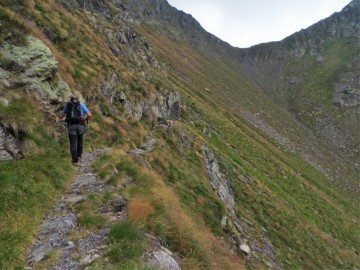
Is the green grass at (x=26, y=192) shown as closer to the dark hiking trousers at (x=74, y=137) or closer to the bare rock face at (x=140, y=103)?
the dark hiking trousers at (x=74, y=137)

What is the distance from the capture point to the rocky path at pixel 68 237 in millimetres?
7603

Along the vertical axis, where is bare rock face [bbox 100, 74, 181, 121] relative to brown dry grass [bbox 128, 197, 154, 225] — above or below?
below

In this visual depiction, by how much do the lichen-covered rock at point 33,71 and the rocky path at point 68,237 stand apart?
20.4 ft

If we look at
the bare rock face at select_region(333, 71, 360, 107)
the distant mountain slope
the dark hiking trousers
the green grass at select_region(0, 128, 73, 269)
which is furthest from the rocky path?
the bare rock face at select_region(333, 71, 360, 107)

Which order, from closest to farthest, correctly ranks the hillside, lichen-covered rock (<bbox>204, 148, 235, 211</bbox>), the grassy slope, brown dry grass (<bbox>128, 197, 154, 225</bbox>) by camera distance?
the hillside < brown dry grass (<bbox>128, 197, 154, 225</bbox>) < lichen-covered rock (<bbox>204, 148, 235, 211</bbox>) < the grassy slope

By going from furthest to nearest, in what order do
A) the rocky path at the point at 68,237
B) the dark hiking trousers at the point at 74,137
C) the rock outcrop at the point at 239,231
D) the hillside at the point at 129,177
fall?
the rock outcrop at the point at 239,231, the dark hiking trousers at the point at 74,137, the hillside at the point at 129,177, the rocky path at the point at 68,237

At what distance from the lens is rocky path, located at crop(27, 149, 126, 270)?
24.9 ft

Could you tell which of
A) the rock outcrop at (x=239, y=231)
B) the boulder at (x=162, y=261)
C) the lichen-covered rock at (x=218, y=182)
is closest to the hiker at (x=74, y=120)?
the boulder at (x=162, y=261)

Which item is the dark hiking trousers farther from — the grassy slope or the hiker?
the grassy slope

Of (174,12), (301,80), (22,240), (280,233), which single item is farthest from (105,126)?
(174,12)

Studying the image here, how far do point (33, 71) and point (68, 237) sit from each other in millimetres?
10356

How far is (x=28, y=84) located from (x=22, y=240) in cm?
955

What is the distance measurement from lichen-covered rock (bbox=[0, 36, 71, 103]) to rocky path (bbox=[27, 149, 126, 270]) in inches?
244

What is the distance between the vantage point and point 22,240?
7957mm
